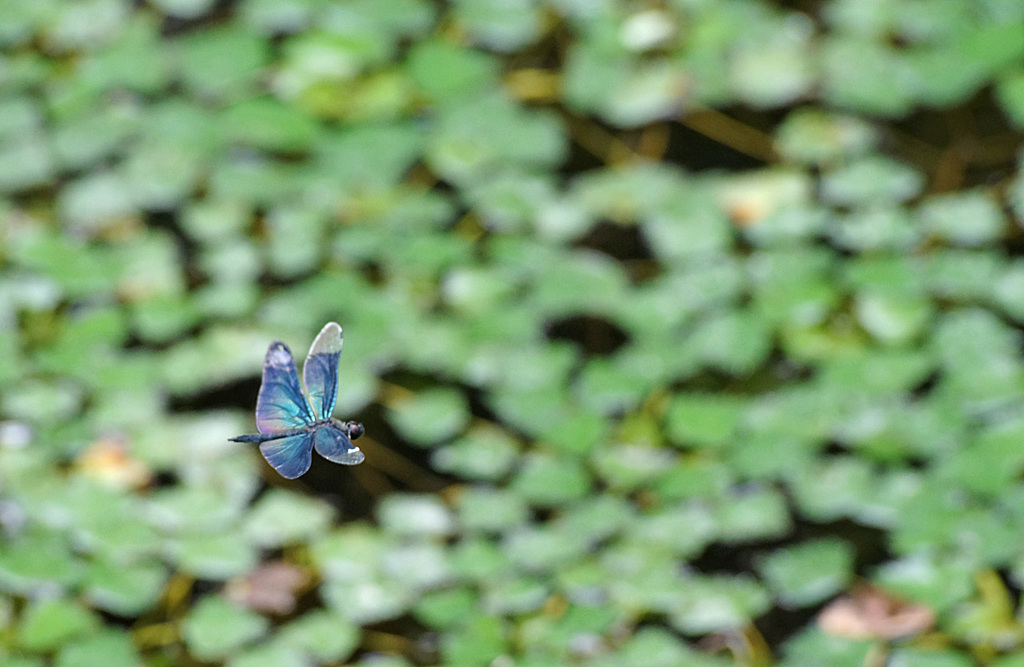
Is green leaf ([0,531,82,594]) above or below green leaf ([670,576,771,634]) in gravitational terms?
below

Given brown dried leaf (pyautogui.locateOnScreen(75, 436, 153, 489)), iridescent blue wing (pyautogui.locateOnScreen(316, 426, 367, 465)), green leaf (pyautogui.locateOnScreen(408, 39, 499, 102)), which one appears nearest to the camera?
iridescent blue wing (pyautogui.locateOnScreen(316, 426, 367, 465))

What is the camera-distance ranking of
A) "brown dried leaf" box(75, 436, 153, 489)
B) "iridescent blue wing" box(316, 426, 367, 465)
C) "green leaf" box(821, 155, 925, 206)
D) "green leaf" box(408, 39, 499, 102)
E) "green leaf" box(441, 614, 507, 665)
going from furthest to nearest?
"green leaf" box(408, 39, 499, 102) → "green leaf" box(821, 155, 925, 206) → "brown dried leaf" box(75, 436, 153, 489) → "green leaf" box(441, 614, 507, 665) → "iridescent blue wing" box(316, 426, 367, 465)

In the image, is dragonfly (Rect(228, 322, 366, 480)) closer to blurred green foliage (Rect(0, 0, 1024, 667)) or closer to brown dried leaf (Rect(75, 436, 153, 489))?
blurred green foliage (Rect(0, 0, 1024, 667))

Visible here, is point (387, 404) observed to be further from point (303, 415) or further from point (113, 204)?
point (303, 415)

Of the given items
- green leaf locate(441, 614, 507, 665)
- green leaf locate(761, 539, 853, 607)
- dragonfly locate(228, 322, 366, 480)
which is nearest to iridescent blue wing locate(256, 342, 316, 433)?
dragonfly locate(228, 322, 366, 480)

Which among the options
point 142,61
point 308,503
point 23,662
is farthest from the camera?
point 142,61

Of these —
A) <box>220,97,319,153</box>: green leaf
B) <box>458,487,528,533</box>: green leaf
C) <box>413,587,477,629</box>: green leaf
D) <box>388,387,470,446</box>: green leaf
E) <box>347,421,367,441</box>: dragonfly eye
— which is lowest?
<box>413,587,477,629</box>: green leaf

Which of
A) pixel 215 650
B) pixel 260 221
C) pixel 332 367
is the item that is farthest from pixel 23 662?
pixel 332 367

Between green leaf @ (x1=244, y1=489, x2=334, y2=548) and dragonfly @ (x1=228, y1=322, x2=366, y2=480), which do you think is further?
green leaf @ (x1=244, y1=489, x2=334, y2=548)
